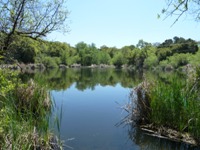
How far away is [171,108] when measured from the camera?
426 inches

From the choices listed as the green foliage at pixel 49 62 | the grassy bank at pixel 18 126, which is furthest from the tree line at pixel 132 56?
the grassy bank at pixel 18 126

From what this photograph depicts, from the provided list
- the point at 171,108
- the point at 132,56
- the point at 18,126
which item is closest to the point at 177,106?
the point at 171,108

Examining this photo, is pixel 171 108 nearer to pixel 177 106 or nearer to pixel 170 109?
pixel 170 109

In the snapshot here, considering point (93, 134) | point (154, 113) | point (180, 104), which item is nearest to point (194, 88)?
point (180, 104)

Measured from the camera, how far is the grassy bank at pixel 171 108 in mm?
10062

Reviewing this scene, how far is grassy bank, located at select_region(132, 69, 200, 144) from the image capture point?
10062mm

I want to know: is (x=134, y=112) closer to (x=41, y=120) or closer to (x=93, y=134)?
(x=93, y=134)

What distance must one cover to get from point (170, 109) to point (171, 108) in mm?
114

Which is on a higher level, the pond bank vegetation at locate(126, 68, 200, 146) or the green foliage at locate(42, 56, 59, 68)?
the green foliage at locate(42, 56, 59, 68)

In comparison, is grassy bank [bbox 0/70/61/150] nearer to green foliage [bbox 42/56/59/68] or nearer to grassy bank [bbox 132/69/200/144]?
grassy bank [bbox 132/69/200/144]

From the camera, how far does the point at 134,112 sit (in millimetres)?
12758

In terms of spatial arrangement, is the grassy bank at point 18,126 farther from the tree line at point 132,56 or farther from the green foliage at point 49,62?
the green foliage at point 49,62

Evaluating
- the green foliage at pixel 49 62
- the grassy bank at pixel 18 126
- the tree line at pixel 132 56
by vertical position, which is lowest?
the grassy bank at pixel 18 126

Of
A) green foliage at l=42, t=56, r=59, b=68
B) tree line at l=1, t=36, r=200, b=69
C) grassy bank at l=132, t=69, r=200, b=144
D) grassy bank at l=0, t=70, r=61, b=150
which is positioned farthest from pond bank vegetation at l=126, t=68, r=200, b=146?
green foliage at l=42, t=56, r=59, b=68
